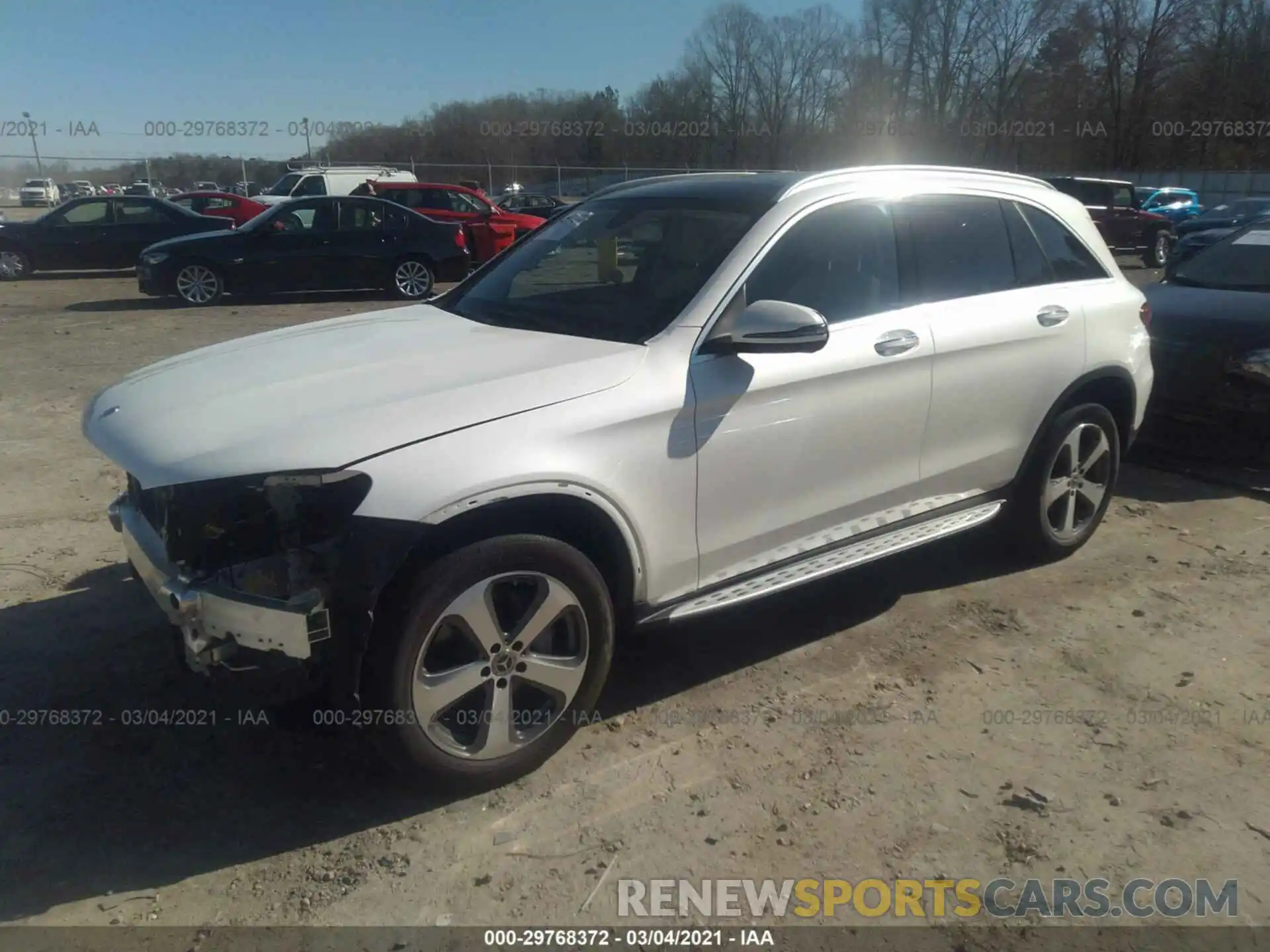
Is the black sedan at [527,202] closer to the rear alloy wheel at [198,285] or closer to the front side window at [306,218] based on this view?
the front side window at [306,218]

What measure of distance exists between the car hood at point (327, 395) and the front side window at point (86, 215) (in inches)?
660

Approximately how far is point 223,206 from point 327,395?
2085cm

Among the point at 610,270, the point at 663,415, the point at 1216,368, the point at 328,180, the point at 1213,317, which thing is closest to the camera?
the point at 663,415

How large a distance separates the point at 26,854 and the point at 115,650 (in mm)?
1227

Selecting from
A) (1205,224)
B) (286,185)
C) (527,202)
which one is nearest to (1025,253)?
(1205,224)

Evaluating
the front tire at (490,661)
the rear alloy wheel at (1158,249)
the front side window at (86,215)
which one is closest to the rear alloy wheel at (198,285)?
the front side window at (86,215)

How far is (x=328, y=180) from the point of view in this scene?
920 inches

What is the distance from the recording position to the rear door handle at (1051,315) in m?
4.38

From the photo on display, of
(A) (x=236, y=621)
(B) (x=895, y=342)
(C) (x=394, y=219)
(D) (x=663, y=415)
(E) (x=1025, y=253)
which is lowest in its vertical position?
(A) (x=236, y=621)

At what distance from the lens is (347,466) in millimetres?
2531

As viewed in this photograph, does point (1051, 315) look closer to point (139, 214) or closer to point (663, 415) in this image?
point (663, 415)

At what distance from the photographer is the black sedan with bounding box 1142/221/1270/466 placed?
19.5 feet

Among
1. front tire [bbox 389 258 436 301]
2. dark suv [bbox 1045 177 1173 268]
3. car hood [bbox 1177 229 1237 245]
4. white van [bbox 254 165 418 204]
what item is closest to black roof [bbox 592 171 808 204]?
front tire [bbox 389 258 436 301]

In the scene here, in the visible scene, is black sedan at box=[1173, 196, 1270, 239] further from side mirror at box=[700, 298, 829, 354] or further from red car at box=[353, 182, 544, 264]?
side mirror at box=[700, 298, 829, 354]
